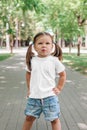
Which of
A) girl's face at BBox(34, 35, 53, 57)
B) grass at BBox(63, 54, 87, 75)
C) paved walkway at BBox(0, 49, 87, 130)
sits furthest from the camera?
grass at BBox(63, 54, 87, 75)

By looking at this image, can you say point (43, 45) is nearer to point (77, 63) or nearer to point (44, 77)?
point (44, 77)

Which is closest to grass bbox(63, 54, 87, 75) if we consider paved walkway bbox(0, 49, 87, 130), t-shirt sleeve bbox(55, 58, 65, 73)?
paved walkway bbox(0, 49, 87, 130)

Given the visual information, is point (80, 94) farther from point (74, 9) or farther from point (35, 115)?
point (74, 9)

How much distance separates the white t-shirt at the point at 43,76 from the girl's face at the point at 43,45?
0.26 ft

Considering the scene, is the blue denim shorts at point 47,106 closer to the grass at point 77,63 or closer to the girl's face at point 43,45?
the girl's face at point 43,45

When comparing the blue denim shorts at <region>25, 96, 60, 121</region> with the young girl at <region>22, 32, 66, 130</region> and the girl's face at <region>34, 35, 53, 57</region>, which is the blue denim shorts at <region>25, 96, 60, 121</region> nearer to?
the young girl at <region>22, 32, 66, 130</region>

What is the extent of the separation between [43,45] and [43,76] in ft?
1.34

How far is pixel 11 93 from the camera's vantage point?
422 inches

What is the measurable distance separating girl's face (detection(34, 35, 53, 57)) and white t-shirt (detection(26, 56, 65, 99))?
8 centimetres

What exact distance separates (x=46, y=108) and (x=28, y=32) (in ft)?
271

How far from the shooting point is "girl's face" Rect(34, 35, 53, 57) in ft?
15.9

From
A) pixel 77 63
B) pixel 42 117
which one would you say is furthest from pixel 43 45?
pixel 77 63

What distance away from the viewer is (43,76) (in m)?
4.86

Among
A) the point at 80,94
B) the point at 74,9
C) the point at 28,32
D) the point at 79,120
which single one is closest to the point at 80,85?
the point at 80,94
